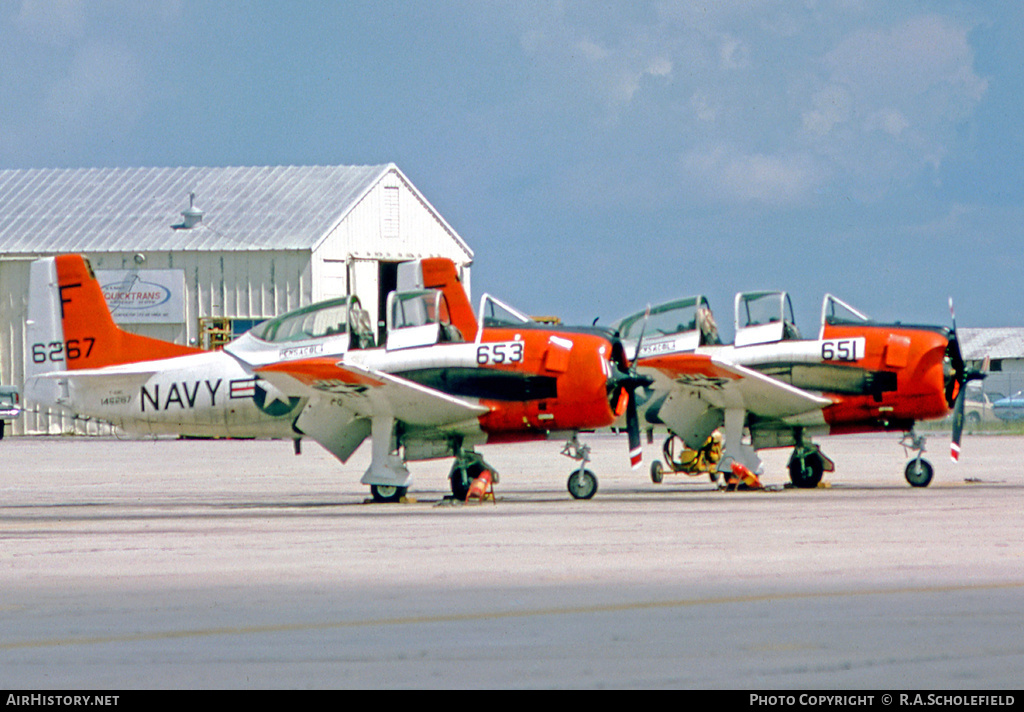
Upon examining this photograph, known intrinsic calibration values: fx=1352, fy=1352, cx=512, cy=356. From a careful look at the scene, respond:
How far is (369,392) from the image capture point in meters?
18.4

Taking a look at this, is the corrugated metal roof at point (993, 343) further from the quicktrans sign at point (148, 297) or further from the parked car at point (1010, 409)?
the quicktrans sign at point (148, 297)

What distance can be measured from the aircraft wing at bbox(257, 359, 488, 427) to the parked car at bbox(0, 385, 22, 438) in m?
30.0

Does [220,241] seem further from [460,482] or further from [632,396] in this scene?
[632,396]

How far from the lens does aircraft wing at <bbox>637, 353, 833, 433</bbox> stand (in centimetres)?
2028

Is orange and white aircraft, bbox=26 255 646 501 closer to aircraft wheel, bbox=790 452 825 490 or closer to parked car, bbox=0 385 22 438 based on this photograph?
aircraft wheel, bbox=790 452 825 490

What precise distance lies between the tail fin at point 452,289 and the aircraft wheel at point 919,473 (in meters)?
6.99

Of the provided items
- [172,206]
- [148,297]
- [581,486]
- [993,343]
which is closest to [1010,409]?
[172,206]

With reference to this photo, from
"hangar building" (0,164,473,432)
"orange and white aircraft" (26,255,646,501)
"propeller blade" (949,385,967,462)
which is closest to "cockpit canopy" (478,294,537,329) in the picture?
"orange and white aircraft" (26,255,646,501)

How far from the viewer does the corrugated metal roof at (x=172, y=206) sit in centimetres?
4875

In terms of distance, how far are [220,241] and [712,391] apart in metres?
31.0

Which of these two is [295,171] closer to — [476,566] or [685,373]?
[685,373]

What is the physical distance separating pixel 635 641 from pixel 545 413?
11541mm
